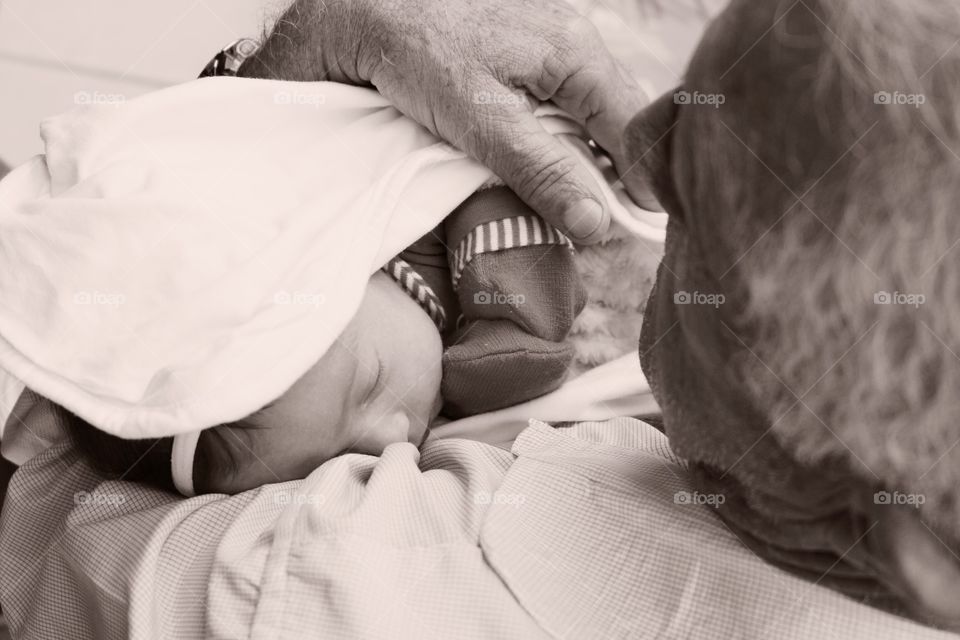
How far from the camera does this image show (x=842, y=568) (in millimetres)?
406

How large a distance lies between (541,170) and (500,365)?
17cm

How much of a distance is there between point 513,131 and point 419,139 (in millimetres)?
107

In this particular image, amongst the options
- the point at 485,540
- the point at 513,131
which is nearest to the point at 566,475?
the point at 485,540

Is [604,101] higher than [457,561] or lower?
higher

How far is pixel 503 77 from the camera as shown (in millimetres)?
721

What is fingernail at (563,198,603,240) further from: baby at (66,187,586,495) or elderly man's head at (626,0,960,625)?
elderly man's head at (626,0,960,625)

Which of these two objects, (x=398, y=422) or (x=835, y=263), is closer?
(x=835, y=263)

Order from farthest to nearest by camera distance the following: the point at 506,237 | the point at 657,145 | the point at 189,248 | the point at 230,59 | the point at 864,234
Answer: the point at 230,59 → the point at 506,237 → the point at 189,248 → the point at 657,145 → the point at 864,234

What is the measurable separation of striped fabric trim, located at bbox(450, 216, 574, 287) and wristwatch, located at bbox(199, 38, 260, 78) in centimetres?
36

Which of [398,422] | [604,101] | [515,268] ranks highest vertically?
[604,101]

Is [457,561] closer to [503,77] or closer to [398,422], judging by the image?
[398,422]

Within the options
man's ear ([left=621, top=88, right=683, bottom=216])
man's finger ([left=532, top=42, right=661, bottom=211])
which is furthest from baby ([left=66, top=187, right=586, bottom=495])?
man's ear ([left=621, top=88, right=683, bottom=216])

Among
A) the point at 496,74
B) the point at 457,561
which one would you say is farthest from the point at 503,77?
the point at 457,561

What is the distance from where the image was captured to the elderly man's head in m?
0.28
